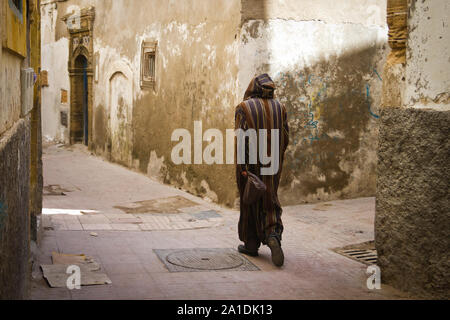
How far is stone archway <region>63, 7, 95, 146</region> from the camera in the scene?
1571 cm

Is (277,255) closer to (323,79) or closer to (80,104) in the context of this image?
A: (323,79)

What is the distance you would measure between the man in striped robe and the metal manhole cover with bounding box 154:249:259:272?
275 mm

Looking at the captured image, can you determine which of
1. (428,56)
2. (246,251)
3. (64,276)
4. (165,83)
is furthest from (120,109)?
(428,56)

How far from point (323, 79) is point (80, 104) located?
9.32 m

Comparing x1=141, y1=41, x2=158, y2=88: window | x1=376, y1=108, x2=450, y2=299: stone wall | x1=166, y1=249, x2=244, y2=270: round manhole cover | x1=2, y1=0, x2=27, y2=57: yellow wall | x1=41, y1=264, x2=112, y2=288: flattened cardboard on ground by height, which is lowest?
x1=166, y1=249, x2=244, y2=270: round manhole cover

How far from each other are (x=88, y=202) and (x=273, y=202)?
4.35 m

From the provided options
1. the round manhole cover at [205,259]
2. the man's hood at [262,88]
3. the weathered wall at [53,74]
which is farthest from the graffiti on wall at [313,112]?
the weathered wall at [53,74]

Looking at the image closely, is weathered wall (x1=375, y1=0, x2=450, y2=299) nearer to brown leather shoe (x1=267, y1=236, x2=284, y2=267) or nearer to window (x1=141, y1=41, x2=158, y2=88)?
brown leather shoe (x1=267, y1=236, x2=284, y2=267)

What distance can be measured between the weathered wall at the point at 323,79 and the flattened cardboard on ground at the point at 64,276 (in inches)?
167

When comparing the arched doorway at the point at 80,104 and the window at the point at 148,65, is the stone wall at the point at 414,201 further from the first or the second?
the arched doorway at the point at 80,104

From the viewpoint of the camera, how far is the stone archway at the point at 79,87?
15711mm

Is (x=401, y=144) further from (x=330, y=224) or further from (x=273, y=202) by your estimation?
(x=330, y=224)

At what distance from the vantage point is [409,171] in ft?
15.5

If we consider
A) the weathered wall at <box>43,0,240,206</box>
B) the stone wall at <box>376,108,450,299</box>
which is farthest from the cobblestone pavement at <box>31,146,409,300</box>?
the weathered wall at <box>43,0,240,206</box>
